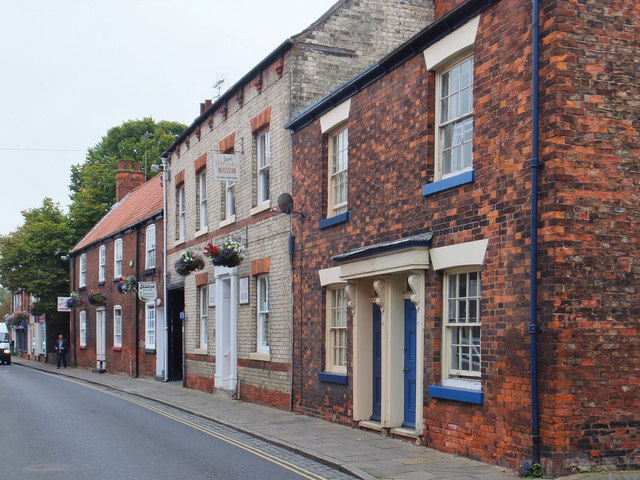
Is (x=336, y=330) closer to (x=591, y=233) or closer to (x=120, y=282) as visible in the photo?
(x=591, y=233)

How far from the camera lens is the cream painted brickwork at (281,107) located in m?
17.1

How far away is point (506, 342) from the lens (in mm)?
9438

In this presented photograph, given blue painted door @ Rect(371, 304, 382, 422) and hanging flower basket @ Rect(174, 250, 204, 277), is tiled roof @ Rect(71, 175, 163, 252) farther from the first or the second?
blue painted door @ Rect(371, 304, 382, 422)

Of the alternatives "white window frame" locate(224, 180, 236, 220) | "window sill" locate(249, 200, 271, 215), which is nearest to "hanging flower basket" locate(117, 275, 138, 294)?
"white window frame" locate(224, 180, 236, 220)

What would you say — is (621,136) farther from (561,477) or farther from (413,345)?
(413,345)

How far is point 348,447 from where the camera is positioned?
37.1ft

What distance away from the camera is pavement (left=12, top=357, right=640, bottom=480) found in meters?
9.10

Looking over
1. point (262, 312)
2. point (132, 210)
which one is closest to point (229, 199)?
point (262, 312)

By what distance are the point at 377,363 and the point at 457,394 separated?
3284 millimetres

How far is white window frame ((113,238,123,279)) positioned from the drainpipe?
84.4 ft

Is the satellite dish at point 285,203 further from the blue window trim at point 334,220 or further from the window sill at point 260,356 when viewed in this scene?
the window sill at point 260,356

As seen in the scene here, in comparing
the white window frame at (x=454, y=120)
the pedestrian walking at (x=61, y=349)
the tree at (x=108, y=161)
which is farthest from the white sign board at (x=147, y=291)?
the tree at (x=108, y=161)

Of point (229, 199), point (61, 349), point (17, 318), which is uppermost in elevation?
point (229, 199)

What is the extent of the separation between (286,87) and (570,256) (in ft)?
32.3
